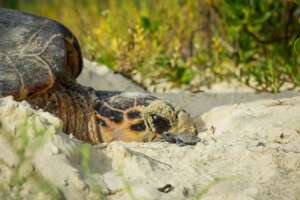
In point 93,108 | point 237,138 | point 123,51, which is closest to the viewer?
point 237,138

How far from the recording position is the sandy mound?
5.48 feet

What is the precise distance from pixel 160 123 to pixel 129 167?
33.0 inches

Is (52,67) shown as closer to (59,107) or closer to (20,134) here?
(59,107)

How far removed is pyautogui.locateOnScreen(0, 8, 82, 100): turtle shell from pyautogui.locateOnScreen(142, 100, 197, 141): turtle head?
400 mm

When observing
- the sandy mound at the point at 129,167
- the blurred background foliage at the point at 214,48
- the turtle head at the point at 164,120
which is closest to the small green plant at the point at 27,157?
the sandy mound at the point at 129,167

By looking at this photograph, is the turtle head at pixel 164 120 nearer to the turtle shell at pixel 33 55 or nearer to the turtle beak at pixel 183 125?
the turtle beak at pixel 183 125

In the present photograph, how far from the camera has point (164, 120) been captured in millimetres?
2658

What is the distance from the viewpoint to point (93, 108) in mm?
2668

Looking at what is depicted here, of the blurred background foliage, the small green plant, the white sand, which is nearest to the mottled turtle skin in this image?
the white sand

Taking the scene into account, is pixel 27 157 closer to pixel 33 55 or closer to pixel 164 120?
pixel 33 55

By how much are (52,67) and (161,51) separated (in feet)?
6.20

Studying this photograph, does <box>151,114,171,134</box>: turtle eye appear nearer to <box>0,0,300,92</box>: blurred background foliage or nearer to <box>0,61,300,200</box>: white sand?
<box>0,61,300,200</box>: white sand

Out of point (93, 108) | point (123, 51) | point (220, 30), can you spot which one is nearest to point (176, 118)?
point (93, 108)

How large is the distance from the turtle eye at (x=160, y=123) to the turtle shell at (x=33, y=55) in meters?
0.43
